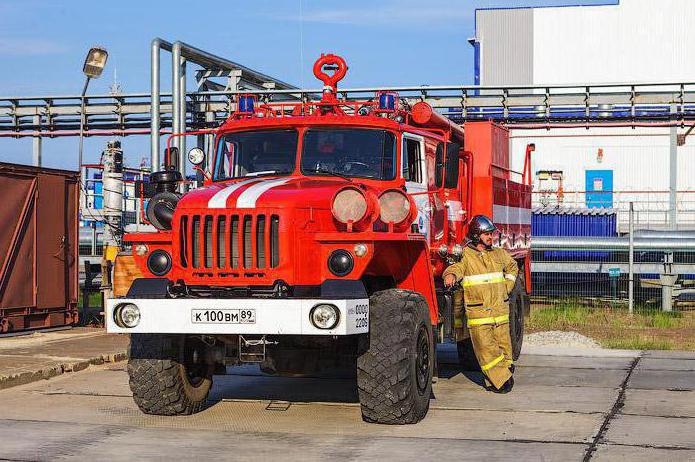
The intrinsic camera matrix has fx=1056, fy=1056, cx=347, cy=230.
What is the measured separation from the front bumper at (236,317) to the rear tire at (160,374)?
610 millimetres

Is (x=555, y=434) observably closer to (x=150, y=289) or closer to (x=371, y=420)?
(x=371, y=420)

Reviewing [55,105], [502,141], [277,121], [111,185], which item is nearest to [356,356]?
[277,121]

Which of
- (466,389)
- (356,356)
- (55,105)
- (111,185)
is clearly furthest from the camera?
(55,105)

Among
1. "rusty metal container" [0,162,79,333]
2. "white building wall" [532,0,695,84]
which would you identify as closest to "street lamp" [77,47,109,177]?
"rusty metal container" [0,162,79,333]

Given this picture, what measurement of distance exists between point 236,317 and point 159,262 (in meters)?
1.08

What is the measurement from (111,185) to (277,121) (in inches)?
499

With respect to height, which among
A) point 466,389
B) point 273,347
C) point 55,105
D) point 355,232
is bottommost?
point 466,389

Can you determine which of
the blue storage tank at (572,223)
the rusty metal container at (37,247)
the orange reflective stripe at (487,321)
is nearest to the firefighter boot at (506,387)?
the orange reflective stripe at (487,321)

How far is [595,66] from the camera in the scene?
49281 millimetres

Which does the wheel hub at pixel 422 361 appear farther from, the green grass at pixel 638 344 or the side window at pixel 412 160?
the green grass at pixel 638 344

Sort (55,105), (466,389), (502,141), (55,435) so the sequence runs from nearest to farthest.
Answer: (55,435) → (466,389) → (502,141) → (55,105)

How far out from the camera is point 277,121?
1030cm

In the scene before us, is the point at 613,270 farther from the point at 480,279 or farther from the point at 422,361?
the point at 422,361

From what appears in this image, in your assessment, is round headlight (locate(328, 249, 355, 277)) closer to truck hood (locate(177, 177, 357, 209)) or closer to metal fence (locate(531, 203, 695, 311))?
truck hood (locate(177, 177, 357, 209))
